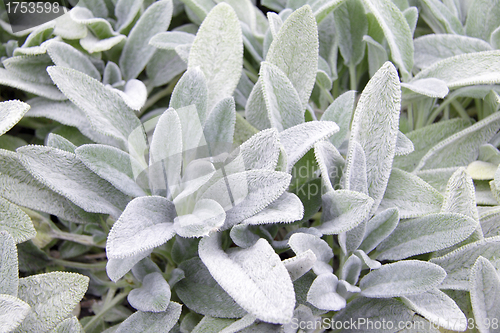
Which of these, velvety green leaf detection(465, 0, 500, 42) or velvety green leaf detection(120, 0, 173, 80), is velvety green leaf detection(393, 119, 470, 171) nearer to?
velvety green leaf detection(465, 0, 500, 42)

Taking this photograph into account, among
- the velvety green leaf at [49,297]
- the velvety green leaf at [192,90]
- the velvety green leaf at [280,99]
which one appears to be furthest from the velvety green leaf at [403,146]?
the velvety green leaf at [49,297]

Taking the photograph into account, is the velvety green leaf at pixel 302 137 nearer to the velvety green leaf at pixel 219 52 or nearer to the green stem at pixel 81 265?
the velvety green leaf at pixel 219 52

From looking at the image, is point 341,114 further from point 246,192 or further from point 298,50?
point 246,192

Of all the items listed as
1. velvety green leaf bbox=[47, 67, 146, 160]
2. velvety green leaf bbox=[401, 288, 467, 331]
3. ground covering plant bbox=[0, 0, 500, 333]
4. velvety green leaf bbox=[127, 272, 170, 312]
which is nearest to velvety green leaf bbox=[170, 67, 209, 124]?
ground covering plant bbox=[0, 0, 500, 333]

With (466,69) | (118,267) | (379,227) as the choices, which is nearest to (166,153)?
(118,267)

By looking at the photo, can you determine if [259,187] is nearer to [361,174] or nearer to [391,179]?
[361,174]

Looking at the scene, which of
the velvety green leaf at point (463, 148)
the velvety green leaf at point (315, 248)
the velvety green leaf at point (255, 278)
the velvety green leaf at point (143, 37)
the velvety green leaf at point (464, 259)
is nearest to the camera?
the velvety green leaf at point (255, 278)
